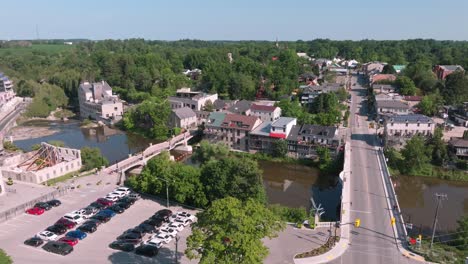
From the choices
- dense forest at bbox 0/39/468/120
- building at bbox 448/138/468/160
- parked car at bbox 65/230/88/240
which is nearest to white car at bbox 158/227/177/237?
parked car at bbox 65/230/88/240

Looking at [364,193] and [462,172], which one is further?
[462,172]

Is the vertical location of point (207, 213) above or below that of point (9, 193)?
above

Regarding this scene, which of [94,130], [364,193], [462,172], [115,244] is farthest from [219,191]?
[94,130]

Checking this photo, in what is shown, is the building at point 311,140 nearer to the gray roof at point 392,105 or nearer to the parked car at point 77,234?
the gray roof at point 392,105

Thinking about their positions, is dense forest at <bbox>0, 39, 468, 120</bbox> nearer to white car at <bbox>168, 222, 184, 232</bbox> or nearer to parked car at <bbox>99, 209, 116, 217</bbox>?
parked car at <bbox>99, 209, 116, 217</bbox>

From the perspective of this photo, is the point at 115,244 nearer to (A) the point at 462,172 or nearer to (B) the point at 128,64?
(A) the point at 462,172

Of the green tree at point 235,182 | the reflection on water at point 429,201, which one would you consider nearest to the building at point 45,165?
the green tree at point 235,182
